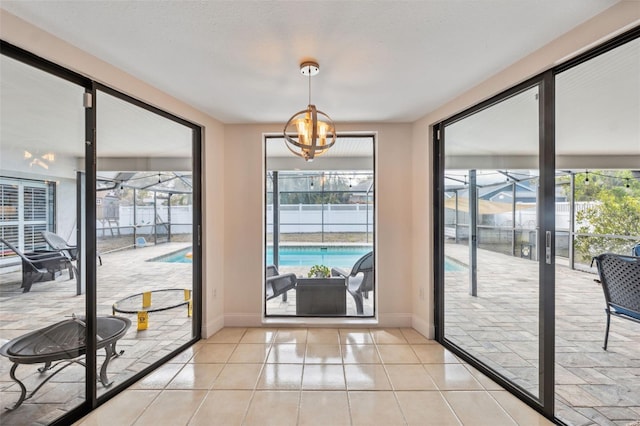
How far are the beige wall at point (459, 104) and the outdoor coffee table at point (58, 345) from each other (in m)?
2.97

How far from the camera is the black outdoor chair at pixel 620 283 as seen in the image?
2217 mm

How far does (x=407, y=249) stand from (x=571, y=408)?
1846 mm

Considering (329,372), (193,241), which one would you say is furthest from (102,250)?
(329,372)

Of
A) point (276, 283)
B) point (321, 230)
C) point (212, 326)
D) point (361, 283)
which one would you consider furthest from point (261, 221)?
point (321, 230)

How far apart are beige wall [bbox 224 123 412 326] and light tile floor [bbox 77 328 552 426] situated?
19.0 inches

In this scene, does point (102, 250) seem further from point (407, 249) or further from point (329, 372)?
point (407, 249)

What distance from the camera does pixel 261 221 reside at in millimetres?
3371

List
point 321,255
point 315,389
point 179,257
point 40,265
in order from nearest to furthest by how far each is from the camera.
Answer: point 40,265, point 315,389, point 179,257, point 321,255

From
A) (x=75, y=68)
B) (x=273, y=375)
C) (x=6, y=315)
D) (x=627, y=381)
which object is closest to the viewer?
(x=6, y=315)

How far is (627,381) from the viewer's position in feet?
7.04

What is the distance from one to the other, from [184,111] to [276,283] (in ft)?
7.79

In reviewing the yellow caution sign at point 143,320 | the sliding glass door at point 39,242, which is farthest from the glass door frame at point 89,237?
the yellow caution sign at point 143,320

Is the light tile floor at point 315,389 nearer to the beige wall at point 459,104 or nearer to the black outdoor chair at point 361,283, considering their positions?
the beige wall at point 459,104

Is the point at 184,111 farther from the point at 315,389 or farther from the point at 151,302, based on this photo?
the point at 315,389
